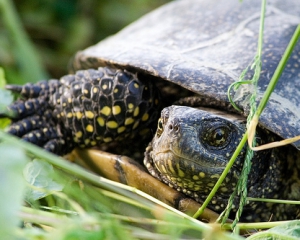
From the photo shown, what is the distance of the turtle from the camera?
4.03 ft

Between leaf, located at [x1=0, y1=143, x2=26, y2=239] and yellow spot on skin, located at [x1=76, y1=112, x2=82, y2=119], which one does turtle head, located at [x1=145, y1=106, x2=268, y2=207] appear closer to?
yellow spot on skin, located at [x1=76, y1=112, x2=82, y2=119]

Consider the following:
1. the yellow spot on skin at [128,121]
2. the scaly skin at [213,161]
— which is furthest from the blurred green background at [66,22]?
the scaly skin at [213,161]

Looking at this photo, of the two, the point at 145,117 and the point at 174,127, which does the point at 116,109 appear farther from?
the point at 174,127

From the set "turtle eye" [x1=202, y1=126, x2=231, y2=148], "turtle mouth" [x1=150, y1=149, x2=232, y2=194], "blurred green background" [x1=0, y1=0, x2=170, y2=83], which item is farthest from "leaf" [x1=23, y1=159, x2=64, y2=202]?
"blurred green background" [x1=0, y1=0, x2=170, y2=83]

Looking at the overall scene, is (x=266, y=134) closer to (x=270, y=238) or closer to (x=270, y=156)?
(x=270, y=156)

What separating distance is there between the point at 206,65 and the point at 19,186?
86 cm

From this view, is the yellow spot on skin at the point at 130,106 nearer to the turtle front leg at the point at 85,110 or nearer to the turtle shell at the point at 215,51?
the turtle front leg at the point at 85,110

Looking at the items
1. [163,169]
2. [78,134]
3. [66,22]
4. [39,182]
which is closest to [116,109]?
[78,134]

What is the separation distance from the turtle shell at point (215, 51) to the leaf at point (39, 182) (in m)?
0.47

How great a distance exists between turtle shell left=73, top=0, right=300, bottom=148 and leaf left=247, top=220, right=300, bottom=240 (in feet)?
1.06

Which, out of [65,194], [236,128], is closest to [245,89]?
[236,128]

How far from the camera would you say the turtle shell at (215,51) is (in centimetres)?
132

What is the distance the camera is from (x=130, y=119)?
→ 4.95 ft

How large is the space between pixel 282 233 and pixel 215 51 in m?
0.72
